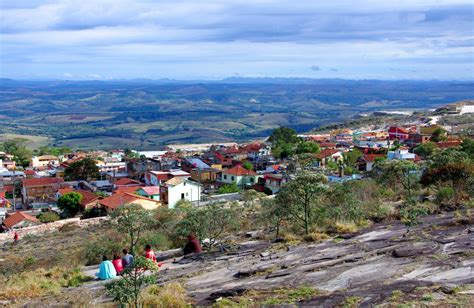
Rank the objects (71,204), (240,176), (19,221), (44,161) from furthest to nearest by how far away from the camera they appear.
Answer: (44,161), (240,176), (71,204), (19,221)

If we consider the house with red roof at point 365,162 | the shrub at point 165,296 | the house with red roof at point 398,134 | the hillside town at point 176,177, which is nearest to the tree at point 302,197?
the shrub at point 165,296

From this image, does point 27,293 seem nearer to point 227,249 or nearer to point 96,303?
point 96,303

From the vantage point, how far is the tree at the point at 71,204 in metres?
41.9

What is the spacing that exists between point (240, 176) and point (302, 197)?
33519mm

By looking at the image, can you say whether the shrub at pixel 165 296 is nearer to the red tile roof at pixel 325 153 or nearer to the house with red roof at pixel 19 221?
the house with red roof at pixel 19 221

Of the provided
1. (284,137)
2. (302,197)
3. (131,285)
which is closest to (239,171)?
(284,137)

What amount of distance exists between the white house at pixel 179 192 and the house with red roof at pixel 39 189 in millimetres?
13762

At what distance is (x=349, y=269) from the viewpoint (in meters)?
12.5

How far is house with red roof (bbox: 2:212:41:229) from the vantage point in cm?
3725

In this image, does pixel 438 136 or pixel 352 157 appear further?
pixel 438 136

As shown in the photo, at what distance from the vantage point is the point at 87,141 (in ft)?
603

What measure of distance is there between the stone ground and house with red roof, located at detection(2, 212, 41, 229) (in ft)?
76.9

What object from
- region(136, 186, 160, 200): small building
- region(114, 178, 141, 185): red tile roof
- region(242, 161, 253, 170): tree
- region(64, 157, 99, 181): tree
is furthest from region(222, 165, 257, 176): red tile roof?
region(64, 157, 99, 181): tree

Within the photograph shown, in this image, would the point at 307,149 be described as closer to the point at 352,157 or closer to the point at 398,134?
the point at 352,157
